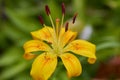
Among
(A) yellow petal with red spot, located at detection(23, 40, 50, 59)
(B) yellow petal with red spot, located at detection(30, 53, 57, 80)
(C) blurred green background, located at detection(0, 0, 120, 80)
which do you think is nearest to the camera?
(B) yellow petal with red spot, located at detection(30, 53, 57, 80)

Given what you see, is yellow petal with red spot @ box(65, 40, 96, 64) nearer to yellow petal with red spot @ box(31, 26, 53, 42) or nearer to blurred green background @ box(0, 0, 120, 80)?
yellow petal with red spot @ box(31, 26, 53, 42)

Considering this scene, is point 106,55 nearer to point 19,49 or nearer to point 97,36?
point 97,36

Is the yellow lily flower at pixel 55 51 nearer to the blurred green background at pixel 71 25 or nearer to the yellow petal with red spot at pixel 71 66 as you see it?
the yellow petal with red spot at pixel 71 66

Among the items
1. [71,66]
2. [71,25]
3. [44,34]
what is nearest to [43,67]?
[71,66]

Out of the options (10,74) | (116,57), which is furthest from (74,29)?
(10,74)

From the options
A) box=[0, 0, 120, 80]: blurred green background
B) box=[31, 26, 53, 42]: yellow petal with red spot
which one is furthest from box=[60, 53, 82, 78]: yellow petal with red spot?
box=[0, 0, 120, 80]: blurred green background

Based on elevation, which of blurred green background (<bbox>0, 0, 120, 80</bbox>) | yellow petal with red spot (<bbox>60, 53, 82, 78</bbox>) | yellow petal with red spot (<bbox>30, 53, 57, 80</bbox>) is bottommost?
blurred green background (<bbox>0, 0, 120, 80</bbox>)
